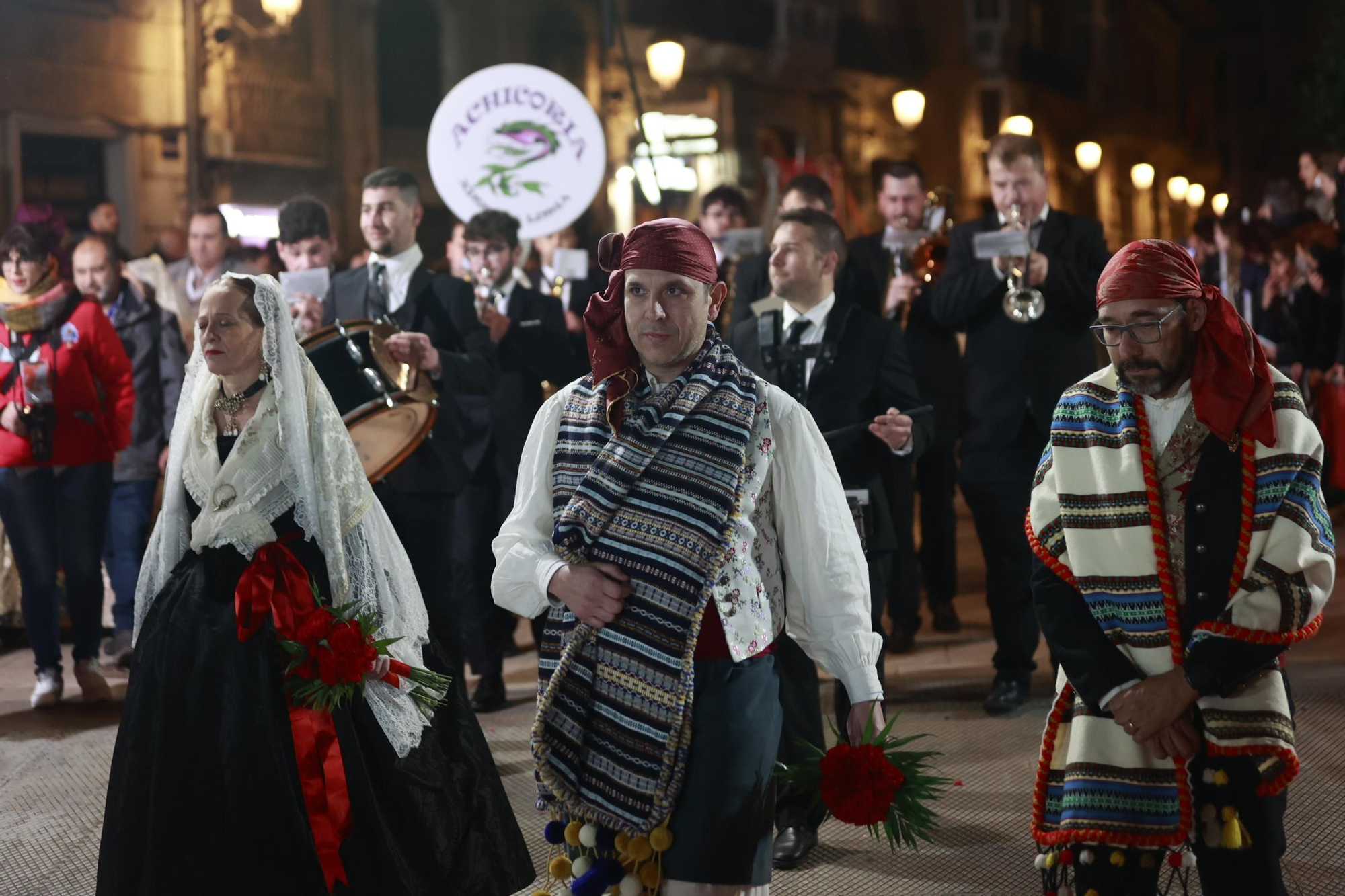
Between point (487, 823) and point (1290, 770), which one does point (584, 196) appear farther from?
point (1290, 770)

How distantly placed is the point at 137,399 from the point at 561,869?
Result: 5537 millimetres

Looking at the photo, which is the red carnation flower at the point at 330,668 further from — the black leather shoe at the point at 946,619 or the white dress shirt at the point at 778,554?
Result: the black leather shoe at the point at 946,619

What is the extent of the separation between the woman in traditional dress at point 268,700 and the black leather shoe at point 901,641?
12.1 feet

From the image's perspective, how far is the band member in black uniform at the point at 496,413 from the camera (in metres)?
6.59

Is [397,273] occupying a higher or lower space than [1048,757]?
higher

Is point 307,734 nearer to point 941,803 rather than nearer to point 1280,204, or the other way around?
point 941,803

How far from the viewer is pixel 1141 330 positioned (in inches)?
124

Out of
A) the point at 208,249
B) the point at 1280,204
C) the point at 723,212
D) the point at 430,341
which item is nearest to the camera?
the point at 430,341

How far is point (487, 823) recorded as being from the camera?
13.2 feet

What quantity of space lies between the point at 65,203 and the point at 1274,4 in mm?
47067

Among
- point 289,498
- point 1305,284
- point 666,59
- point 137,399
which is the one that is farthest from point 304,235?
point 666,59

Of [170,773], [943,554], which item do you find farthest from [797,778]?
[943,554]

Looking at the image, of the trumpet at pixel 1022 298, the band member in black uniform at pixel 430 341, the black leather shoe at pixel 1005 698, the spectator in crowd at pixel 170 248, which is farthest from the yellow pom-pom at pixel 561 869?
the spectator in crowd at pixel 170 248

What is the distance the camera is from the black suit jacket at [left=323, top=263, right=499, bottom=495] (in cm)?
591
